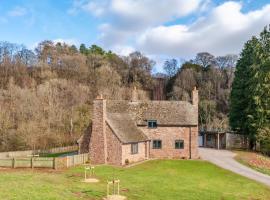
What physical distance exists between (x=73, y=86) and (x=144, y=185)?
61722mm

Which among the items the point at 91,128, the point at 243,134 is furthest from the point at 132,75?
the point at 91,128

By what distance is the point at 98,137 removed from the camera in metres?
38.8

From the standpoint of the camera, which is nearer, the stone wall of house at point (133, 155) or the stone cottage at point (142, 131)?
the stone wall of house at point (133, 155)

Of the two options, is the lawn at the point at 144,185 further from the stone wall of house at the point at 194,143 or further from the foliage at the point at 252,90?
the foliage at the point at 252,90

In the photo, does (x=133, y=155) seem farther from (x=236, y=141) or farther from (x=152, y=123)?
(x=236, y=141)

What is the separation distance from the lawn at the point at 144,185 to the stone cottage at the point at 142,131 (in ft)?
11.0

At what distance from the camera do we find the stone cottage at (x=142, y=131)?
38.5m

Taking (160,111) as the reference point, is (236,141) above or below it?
below

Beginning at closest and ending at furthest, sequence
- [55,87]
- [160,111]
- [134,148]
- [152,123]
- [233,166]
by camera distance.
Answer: [233,166], [134,148], [152,123], [160,111], [55,87]

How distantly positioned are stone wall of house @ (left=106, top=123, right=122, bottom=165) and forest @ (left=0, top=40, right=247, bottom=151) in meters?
23.5

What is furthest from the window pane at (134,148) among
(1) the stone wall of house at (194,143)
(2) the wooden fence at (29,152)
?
(2) the wooden fence at (29,152)

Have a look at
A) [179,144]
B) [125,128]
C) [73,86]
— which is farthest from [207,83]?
[125,128]

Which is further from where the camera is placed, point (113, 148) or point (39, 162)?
point (113, 148)

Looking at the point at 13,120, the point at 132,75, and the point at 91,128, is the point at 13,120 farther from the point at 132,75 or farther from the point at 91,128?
the point at 132,75
